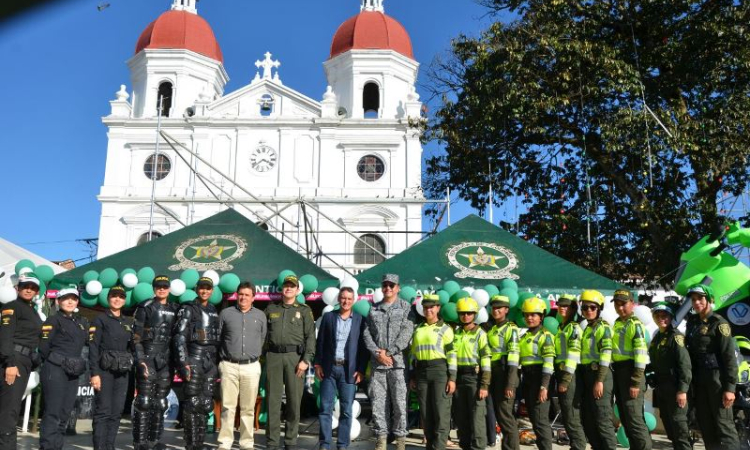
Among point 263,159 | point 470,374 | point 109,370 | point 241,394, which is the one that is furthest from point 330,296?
point 263,159

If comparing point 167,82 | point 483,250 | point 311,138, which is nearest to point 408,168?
point 311,138

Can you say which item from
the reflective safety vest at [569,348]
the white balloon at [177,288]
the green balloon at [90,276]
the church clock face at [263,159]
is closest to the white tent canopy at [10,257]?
the green balloon at [90,276]

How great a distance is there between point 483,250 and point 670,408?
12.6 feet

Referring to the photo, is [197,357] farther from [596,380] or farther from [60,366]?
[596,380]

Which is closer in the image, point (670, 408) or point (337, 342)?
point (670, 408)

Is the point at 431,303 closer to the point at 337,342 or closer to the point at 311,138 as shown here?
the point at 337,342

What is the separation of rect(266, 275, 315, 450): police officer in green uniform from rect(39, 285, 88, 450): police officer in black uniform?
1847mm

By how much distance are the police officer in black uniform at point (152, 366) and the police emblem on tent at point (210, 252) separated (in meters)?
2.84

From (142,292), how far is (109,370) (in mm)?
2236

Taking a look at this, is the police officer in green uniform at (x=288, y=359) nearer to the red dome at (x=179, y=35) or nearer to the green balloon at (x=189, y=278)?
the green balloon at (x=189, y=278)

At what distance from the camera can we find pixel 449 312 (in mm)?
8172

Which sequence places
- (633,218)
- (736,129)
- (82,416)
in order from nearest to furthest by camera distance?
(82,416)
(736,129)
(633,218)

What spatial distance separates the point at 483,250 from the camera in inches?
381

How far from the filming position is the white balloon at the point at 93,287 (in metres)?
8.48
